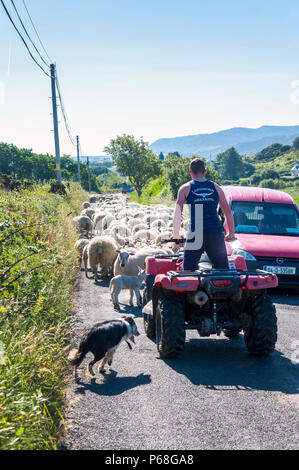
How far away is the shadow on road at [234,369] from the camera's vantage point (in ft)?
17.1

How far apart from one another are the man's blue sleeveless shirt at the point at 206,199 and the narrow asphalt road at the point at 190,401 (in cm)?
173

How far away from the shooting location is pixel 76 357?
5.41 meters

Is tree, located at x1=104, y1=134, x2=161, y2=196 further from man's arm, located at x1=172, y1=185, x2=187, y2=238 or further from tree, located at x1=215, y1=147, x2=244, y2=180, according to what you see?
man's arm, located at x1=172, y1=185, x2=187, y2=238

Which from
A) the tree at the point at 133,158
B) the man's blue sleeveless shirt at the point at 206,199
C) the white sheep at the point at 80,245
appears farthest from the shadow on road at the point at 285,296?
the tree at the point at 133,158

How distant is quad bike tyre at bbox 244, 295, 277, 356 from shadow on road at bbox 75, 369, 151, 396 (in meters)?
1.42

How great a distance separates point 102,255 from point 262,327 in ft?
23.0

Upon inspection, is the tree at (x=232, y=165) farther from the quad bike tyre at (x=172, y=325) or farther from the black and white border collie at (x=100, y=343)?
the black and white border collie at (x=100, y=343)

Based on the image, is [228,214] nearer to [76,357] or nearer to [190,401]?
[190,401]

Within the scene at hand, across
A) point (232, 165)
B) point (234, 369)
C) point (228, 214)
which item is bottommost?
point (234, 369)

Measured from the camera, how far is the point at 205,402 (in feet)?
15.5

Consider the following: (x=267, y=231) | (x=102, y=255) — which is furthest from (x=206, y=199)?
(x=102, y=255)

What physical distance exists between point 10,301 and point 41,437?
2317 millimetres
